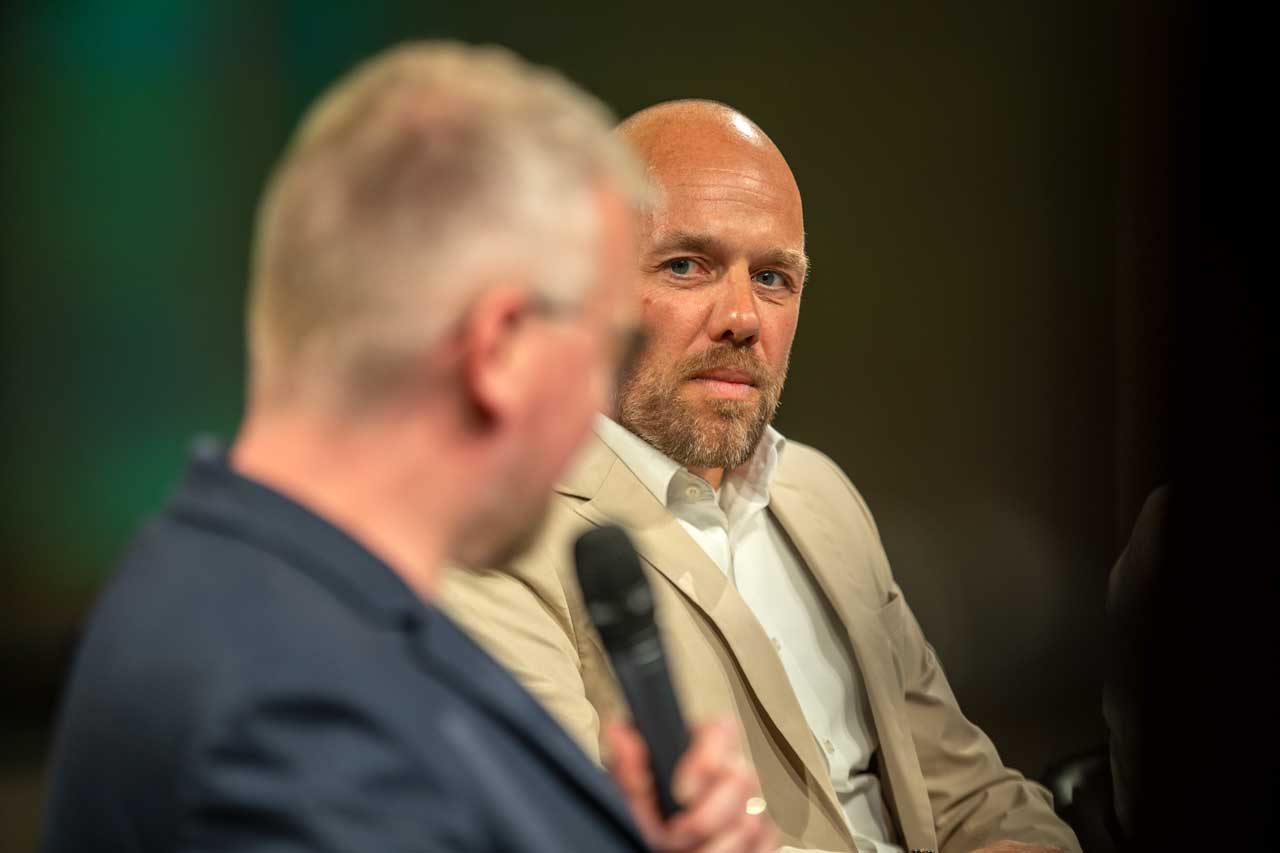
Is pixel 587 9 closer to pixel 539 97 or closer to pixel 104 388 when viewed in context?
pixel 104 388

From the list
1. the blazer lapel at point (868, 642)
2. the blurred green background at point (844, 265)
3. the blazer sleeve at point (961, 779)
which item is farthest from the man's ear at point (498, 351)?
the blazer sleeve at point (961, 779)

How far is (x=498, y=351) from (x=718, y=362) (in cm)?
112

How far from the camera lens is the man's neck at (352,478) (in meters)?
0.96

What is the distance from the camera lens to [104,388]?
1.91 meters

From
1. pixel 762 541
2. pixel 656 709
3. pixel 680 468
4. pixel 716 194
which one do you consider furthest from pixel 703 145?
pixel 656 709

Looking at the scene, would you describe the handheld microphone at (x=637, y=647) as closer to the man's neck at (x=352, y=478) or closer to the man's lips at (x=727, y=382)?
the man's neck at (x=352, y=478)

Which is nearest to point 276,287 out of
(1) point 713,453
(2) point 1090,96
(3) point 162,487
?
(3) point 162,487

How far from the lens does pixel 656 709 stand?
110 centimetres

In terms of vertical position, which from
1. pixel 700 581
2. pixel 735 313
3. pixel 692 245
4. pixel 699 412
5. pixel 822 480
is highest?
pixel 692 245

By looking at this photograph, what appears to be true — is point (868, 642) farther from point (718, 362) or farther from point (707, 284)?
point (707, 284)

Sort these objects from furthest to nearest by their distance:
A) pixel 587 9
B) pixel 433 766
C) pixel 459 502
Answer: pixel 587 9, pixel 459 502, pixel 433 766

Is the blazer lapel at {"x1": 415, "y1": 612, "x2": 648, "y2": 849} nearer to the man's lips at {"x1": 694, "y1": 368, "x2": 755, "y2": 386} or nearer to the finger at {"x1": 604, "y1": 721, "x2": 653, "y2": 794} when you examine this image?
the finger at {"x1": 604, "y1": 721, "x2": 653, "y2": 794}

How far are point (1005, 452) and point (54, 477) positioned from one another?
1.41m

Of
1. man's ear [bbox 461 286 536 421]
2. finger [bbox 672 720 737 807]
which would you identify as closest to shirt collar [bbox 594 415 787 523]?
finger [bbox 672 720 737 807]
